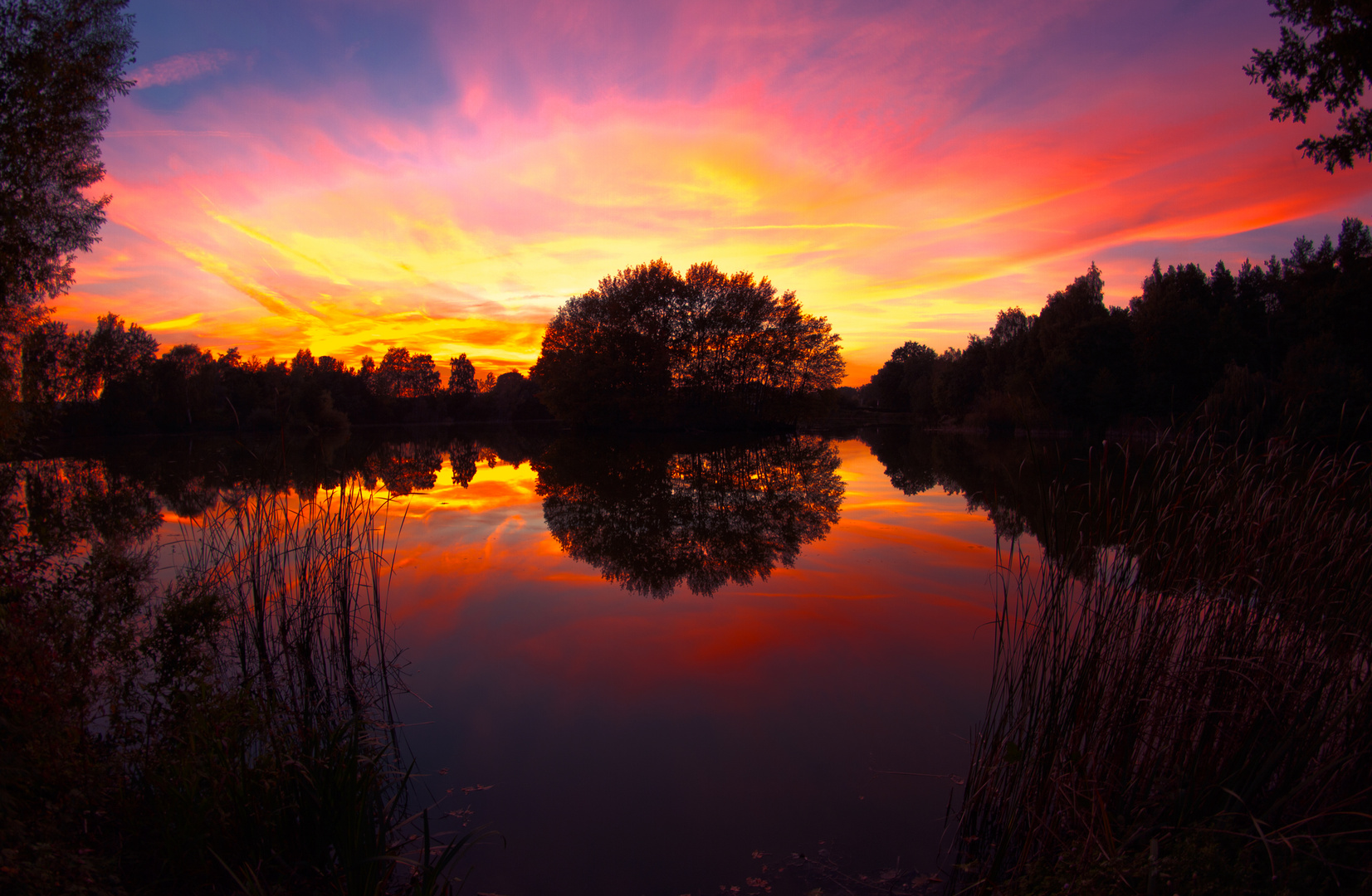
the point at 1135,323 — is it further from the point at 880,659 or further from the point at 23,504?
the point at 23,504

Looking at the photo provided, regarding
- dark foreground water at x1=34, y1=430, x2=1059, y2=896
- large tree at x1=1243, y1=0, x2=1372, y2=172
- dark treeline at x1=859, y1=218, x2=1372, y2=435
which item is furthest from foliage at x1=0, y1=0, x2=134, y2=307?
dark treeline at x1=859, y1=218, x2=1372, y2=435

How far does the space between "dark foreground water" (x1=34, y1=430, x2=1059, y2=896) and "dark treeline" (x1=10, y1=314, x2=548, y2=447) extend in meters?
12.8

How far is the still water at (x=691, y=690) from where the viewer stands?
10.8 ft

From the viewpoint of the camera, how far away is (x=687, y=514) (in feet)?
41.1

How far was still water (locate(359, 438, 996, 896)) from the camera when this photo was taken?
10.8ft

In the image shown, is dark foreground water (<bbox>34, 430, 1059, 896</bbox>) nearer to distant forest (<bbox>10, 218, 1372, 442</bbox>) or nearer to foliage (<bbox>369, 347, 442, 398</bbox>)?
distant forest (<bbox>10, 218, 1372, 442</bbox>)

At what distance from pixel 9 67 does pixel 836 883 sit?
18.2m

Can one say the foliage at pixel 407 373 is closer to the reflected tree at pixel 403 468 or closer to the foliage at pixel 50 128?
the reflected tree at pixel 403 468

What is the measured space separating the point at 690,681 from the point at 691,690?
0.17 m

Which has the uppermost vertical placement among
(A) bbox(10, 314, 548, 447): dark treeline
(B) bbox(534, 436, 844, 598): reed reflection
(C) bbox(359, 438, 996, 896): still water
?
(A) bbox(10, 314, 548, 447): dark treeline

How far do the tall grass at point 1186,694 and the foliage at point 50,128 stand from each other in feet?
57.4

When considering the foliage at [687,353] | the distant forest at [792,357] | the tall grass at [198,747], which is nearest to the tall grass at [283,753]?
the tall grass at [198,747]

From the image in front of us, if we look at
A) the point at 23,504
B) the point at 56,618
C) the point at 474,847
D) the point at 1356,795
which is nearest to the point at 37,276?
the point at 23,504

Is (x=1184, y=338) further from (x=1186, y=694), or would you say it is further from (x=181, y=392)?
(x=181, y=392)
